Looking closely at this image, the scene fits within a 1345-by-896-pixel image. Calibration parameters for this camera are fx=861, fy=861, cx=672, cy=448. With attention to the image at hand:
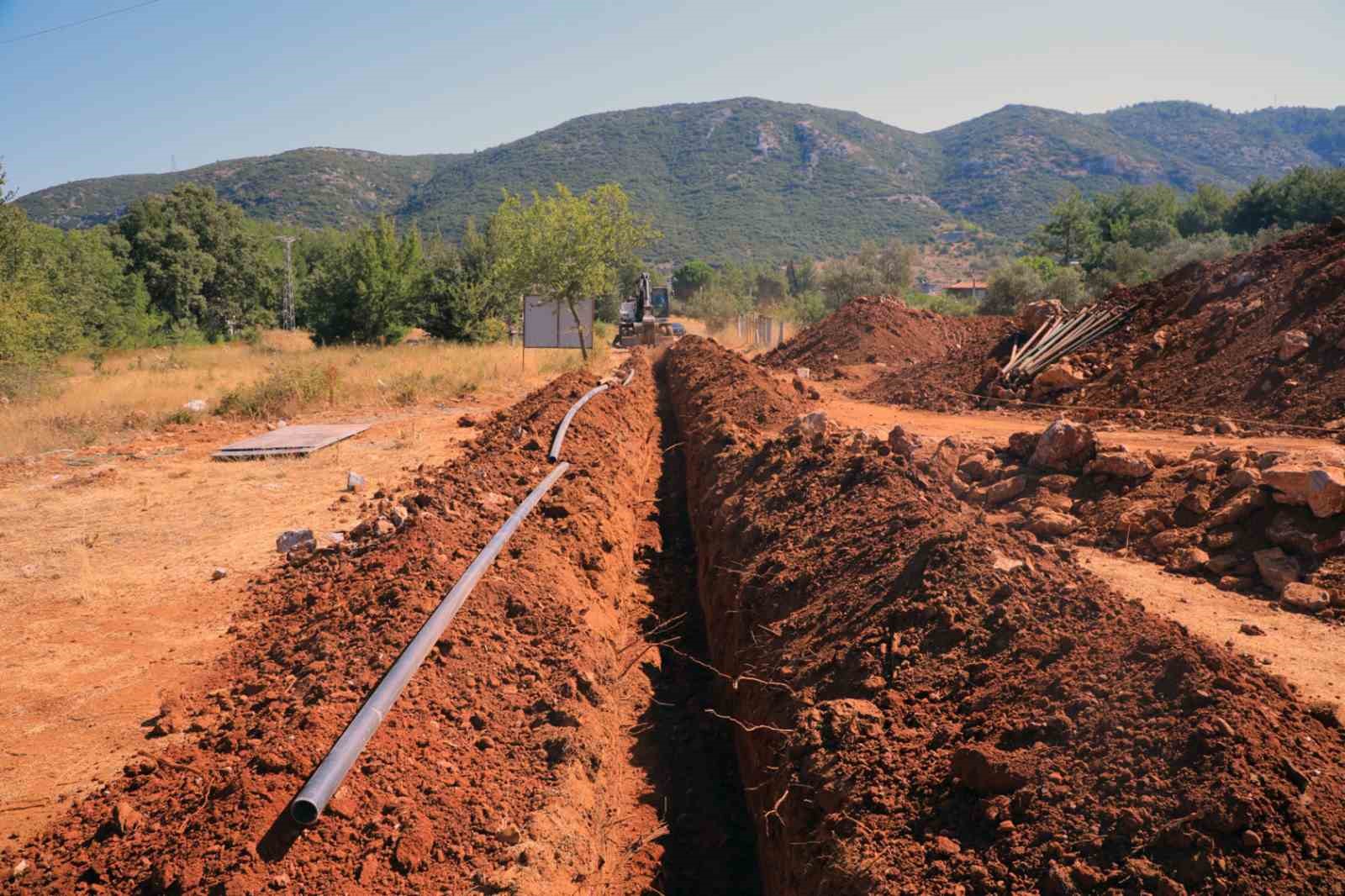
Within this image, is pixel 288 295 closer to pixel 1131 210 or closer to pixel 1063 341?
pixel 1063 341

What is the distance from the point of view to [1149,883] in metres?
2.68

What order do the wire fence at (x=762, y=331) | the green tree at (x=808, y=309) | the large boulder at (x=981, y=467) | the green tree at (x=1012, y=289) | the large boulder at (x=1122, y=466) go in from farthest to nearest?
1. the green tree at (x=808, y=309)
2. the wire fence at (x=762, y=331)
3. the green tree at (x=1012, y=289)
4. the large boulder at (x=981, y=467)
5. the large boulder at (x=1122, y=466)

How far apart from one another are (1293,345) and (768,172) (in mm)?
97501

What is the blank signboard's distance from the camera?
88.3 ft

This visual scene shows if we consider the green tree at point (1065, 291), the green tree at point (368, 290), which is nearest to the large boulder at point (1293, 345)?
the green tree at point (1065, 291)

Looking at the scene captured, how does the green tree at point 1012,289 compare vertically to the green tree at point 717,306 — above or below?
above

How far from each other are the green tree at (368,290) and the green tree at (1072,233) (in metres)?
33.2

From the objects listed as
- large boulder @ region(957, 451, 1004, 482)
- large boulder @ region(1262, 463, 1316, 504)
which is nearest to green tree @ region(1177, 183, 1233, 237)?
large boulder @ region(957, 451, 1004, 482)

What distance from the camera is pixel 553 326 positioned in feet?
90.3

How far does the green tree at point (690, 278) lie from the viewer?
7094cm

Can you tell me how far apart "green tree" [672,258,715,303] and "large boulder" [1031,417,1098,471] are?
61299 millimetres

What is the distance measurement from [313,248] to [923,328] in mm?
49434

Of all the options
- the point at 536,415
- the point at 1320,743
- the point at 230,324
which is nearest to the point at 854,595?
the point at 1320,743

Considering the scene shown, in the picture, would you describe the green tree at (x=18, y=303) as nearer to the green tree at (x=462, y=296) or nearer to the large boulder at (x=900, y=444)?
the green tree at (x=462, y=296)
